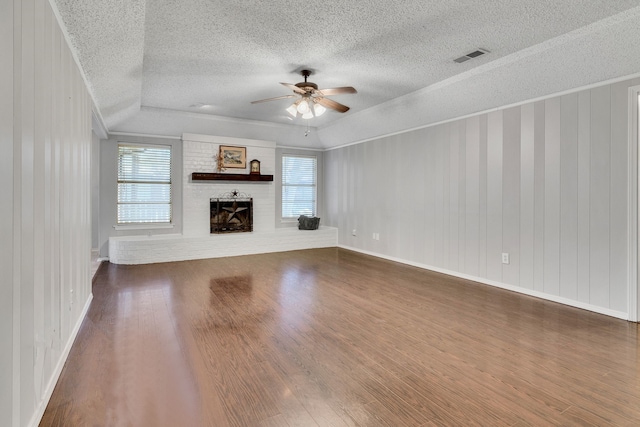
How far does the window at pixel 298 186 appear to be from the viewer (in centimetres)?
807

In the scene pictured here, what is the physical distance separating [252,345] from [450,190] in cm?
380

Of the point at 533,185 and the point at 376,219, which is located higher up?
the point at 533,185

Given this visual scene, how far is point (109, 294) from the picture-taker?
13.2ft

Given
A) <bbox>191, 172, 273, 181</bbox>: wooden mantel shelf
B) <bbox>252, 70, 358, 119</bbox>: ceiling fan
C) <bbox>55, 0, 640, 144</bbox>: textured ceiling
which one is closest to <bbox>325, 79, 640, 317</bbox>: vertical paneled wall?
→ <bbox>55, 0, 640, 144</bbox>: textured ceiling

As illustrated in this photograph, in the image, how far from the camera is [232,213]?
7.21m

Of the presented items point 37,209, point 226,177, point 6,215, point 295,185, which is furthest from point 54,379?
point 295,185

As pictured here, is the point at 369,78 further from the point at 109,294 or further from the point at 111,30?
the point at 109,294

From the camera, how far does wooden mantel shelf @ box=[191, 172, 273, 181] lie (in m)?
6.68

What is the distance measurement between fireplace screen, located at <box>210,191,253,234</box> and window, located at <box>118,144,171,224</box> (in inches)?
36.1

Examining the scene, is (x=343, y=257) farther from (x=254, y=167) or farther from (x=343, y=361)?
(x=343, y=361)

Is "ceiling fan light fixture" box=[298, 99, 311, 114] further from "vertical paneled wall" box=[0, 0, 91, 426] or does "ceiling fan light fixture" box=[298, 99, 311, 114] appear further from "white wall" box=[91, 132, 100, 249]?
"white wall" box=[91, 132, 100, 249]

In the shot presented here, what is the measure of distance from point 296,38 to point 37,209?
2.52 metres

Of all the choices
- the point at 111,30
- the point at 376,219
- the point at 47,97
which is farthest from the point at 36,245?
the point at 376,219

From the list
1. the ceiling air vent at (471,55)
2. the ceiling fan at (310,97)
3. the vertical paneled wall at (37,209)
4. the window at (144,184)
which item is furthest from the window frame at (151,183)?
the ceiling air vent at (471,55)
